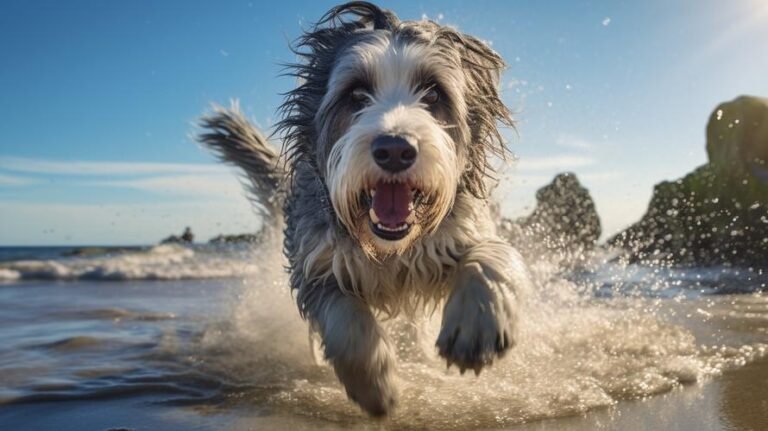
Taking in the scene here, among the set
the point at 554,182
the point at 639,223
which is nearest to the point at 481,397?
the point at 554,182

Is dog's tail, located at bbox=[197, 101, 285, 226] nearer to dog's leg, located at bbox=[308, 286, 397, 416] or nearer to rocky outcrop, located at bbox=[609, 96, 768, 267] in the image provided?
dog's leg, located at bbox=[308, 286, 397, 416]

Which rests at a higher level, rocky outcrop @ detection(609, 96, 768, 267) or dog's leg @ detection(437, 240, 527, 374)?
rocky outcrop @ detection(609, 96, 768, 267)

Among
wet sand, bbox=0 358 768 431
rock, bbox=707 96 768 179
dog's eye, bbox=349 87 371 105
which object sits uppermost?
rock, bbox=707 96 768 179

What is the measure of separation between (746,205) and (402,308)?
1213 cm

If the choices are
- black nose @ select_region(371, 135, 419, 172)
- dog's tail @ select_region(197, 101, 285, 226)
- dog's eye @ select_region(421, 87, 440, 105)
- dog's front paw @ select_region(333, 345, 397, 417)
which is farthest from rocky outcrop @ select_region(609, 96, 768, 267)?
black nose @ select_region(371, 135, 419, 172)

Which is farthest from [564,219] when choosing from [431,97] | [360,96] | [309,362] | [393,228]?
[393,228]

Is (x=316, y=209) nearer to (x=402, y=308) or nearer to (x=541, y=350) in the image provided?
(x=402, y=308)

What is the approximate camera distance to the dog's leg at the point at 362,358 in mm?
3107

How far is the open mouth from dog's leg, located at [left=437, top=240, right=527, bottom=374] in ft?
1.32

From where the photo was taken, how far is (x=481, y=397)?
354cm

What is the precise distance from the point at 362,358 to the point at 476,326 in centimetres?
55

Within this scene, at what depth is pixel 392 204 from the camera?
10.5ft

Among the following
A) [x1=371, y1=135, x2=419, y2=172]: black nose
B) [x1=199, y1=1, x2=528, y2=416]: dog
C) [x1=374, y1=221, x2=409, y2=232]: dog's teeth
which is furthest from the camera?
[x1=374, y1=221, x2=409, y2=232]: dog's teeth

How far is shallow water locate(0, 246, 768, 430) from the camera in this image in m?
3.49
